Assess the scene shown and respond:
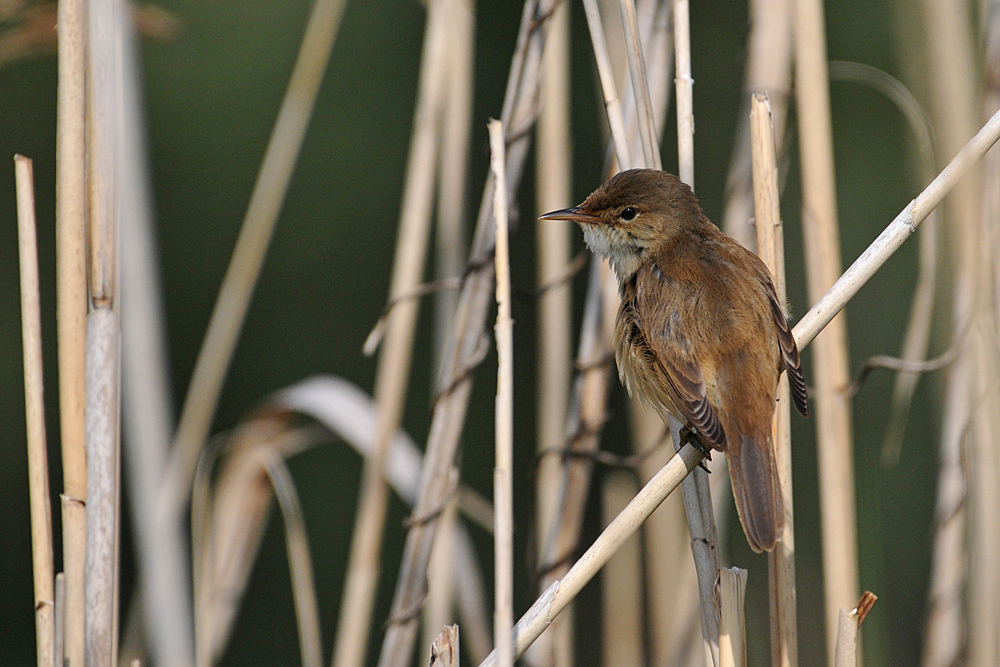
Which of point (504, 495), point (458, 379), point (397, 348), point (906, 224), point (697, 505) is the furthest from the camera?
point (397, 348)

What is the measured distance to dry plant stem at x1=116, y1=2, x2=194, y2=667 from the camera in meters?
1.94

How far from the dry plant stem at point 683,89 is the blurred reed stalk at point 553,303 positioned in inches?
15.2

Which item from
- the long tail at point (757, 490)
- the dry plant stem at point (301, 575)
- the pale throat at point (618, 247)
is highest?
the pale throat at point (618, 247)

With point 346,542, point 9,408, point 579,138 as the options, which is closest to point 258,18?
point 579,138

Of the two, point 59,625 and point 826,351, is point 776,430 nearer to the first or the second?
point 826,351

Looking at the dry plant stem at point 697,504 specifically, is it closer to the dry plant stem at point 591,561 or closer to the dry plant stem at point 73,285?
the dry plant stem at point 591,561

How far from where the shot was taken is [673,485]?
4.78ft

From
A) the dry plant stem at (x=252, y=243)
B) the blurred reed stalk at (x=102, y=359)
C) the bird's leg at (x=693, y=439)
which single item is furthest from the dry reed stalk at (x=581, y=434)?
the blurred reed stalk at (x=102, y=359)

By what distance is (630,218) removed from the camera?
6.49 feet

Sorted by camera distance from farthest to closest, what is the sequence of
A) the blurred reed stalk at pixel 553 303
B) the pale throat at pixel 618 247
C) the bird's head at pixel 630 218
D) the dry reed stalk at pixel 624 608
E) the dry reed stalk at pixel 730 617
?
1. the dry reed stalk at pixel 624 608
2. the blurred reed stalk at pixel 553 303
3. the pale throat at pixel 618 247
4. the bird's head at pixel 630 218
5. the dry reed stalk at pixel 730 617

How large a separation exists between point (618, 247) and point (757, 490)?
641 millimetres

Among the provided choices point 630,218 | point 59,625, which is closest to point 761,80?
point 630,218

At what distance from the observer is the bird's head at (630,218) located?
1.89 m

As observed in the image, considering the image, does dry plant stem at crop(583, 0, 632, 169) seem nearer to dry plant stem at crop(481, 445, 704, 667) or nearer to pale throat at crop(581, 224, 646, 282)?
pale throat at crop(581, 224, 646, 282)
